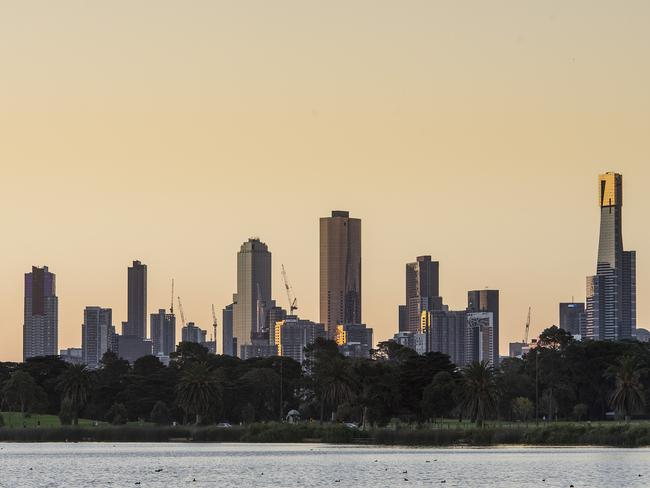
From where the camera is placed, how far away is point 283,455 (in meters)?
173

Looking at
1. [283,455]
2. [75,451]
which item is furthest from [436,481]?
[75,451]

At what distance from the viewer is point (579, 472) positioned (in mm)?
130125

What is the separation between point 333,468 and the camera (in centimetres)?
14488

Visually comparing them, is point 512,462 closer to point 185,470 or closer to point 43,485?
point 185,470

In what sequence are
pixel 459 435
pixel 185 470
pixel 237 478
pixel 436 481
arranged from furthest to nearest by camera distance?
pixel 459 435, pixel 185 470, pixel 237 478, pixel 436 481

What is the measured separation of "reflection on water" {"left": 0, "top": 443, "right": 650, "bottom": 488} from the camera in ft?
408

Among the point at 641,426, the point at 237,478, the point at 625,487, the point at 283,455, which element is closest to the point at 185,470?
the point at 237,478

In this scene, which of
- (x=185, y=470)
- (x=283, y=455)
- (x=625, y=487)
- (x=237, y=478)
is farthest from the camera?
(x=283, y=455)

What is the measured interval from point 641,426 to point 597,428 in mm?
6176

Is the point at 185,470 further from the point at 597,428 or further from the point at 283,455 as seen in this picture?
the point at 597,428

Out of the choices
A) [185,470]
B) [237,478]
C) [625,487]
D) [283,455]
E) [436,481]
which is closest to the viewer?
[625,487]

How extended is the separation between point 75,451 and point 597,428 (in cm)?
6480

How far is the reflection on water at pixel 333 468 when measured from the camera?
12444 cm

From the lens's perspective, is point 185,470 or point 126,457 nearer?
point 185,470
